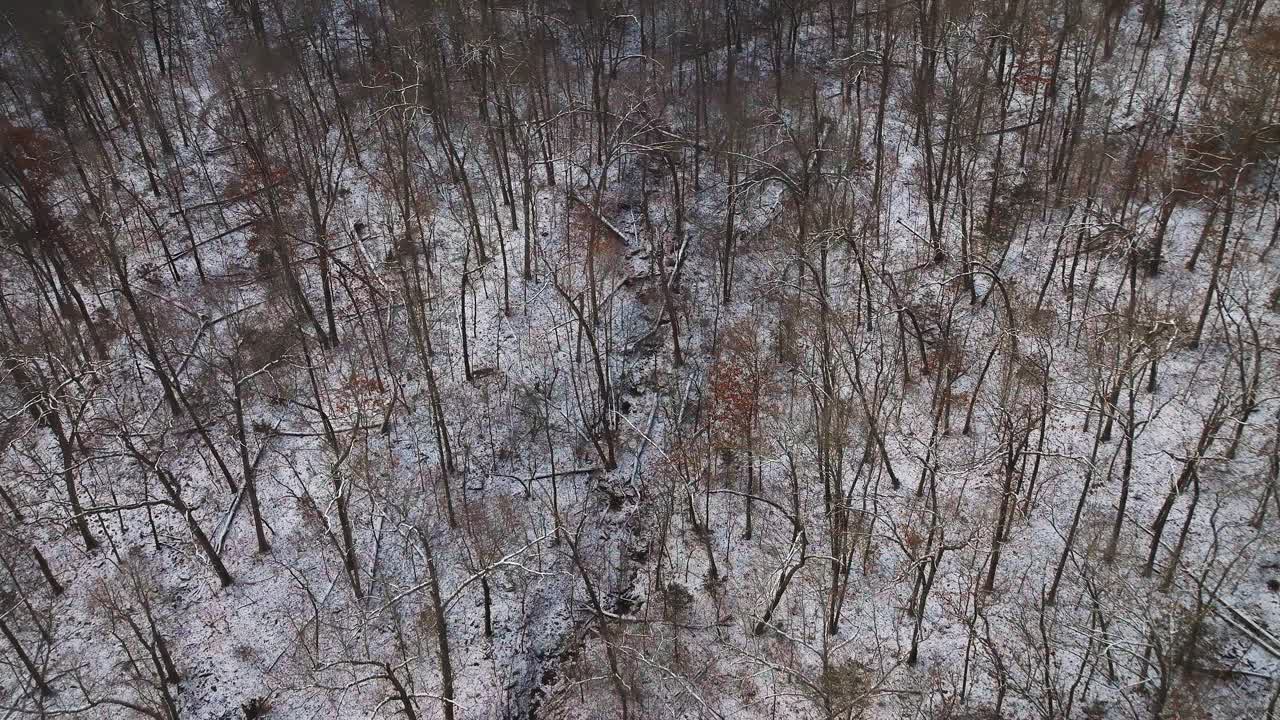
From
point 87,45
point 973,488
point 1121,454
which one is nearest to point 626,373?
point 973,488

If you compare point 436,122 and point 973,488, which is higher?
point 436,122

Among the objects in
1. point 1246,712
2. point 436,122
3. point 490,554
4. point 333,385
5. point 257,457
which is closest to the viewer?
point 1246,712

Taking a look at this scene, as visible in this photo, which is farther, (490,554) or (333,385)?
(333,385)

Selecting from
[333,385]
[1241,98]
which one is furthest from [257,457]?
[1241,98]

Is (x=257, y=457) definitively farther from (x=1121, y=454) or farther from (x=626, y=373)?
(x=1121, y=454)

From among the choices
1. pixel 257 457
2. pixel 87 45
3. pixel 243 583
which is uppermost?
pixel 87 45

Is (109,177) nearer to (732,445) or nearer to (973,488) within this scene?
(732,445)

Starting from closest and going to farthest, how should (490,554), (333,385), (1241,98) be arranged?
(490,554) → (333,385) → (1241,98)
